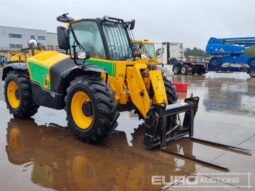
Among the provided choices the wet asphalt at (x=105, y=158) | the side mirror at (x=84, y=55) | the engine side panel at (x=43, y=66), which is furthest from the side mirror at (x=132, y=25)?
the wet asphalt at (x=105, y=158)

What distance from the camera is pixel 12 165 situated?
4.38 m

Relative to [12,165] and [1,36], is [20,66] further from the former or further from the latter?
[1,36]

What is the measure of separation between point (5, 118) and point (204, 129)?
15.5ft

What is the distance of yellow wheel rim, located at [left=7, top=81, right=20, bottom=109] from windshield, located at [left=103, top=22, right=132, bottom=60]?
2886 millimetres

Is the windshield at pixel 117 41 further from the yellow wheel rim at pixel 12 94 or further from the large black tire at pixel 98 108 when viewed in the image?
the yellow wheel rim at pixel 12 94

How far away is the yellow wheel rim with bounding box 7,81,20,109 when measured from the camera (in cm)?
728

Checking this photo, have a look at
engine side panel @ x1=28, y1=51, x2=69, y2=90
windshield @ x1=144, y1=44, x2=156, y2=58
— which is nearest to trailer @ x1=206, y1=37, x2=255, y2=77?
windshield @ x1=144, y1=44, x2=156, y2=58

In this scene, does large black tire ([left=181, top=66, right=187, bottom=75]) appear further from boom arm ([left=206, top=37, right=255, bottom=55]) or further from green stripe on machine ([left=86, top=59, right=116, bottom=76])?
green stripe on machine ([left=86, top=59, right=116, bottom=76])

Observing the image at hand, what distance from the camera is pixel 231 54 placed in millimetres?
22672

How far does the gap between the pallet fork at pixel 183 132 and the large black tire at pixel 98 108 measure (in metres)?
0.83

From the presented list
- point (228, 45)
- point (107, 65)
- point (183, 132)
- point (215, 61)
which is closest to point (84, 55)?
point (107, 65)

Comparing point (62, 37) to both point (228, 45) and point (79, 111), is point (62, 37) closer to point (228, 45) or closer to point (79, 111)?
point (79, 111)

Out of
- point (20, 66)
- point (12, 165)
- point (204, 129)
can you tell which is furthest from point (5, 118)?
point (204, 129)

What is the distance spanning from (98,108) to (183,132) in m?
1.82
